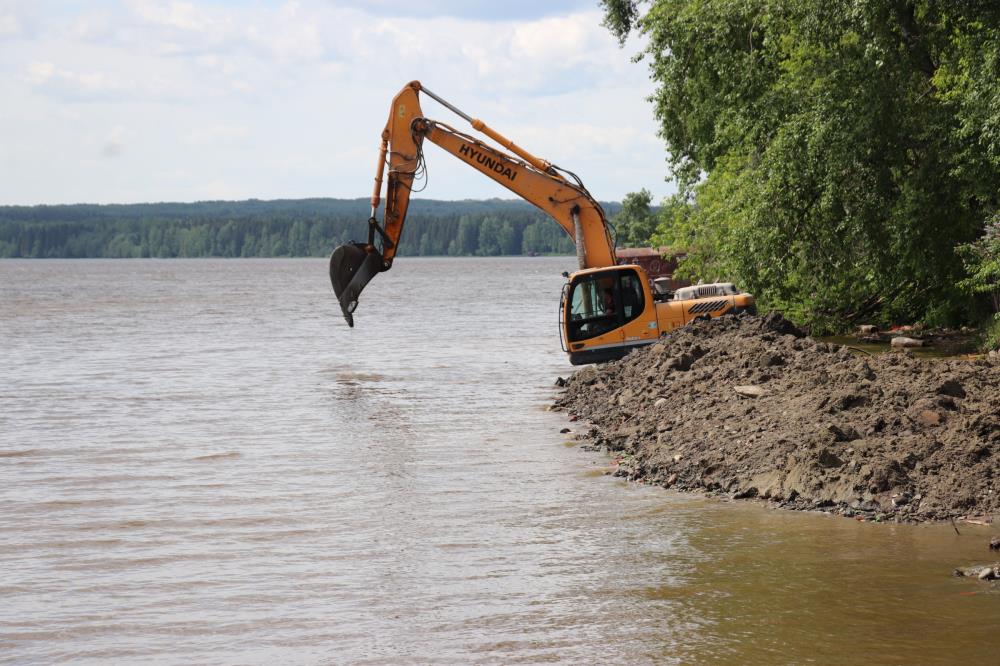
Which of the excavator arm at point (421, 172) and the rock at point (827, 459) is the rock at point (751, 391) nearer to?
the rock at point (827, 459)

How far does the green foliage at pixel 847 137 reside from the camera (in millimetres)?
21062

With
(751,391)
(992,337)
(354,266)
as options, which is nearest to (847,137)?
(992,337)

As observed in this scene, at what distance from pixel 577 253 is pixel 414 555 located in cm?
1377

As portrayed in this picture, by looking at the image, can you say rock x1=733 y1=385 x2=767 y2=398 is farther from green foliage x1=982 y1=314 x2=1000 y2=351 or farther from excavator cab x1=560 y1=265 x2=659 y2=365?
green foliage x1=982 y1=314 x2=1000 y2=351

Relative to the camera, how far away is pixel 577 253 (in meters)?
23.5

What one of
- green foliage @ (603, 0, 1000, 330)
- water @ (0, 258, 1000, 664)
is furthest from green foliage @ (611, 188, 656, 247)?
water @ (0, 258, 1000, 664)

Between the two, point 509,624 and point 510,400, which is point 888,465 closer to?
point 509,624

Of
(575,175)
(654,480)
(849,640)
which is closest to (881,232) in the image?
(575,175)

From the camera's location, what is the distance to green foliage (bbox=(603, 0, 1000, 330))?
21062 millimetres

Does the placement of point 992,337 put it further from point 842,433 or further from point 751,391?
point 842,433

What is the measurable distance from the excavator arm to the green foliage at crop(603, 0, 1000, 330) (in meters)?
3.45

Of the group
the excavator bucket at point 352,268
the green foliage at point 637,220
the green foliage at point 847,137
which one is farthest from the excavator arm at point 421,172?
the green foliage at point 637,220

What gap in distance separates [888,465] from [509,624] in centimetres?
462

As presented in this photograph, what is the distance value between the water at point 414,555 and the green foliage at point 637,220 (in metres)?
52.8
